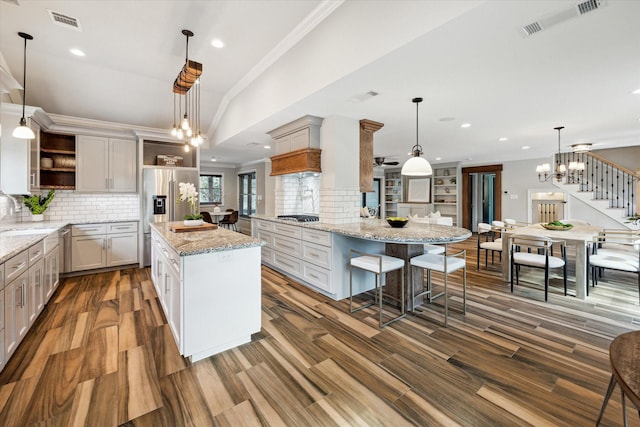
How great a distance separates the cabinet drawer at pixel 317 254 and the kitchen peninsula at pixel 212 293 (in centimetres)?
113

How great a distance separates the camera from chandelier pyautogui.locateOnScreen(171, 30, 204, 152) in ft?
9.70

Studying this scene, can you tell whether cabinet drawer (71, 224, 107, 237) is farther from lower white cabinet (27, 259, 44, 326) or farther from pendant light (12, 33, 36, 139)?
pendant light (12, 33, 36, 139)

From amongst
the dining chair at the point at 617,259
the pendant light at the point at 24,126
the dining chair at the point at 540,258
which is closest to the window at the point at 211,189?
the pendant light at the point at 24,126

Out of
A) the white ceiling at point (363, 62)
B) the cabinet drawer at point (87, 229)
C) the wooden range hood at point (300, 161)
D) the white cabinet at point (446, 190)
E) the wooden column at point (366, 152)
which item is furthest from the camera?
the white cabinet at point (446, 190)

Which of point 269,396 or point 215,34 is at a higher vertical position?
point 215,34

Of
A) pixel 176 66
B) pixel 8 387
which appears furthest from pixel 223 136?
pixel 8 387

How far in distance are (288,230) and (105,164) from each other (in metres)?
3.58

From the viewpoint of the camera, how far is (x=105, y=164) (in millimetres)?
4801

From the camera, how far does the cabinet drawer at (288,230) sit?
3893 millimetres

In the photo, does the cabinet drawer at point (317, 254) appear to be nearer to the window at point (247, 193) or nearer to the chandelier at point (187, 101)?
the chandelier at point (187, 101)

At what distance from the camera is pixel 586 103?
3420 millimetres

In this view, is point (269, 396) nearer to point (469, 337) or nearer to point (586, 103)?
point (469, 337)

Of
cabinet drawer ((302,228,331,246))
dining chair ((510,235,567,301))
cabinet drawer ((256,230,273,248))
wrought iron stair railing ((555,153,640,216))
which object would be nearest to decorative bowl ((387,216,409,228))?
cabinet drawer ((302,228,331,246))

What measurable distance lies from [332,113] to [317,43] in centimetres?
98
